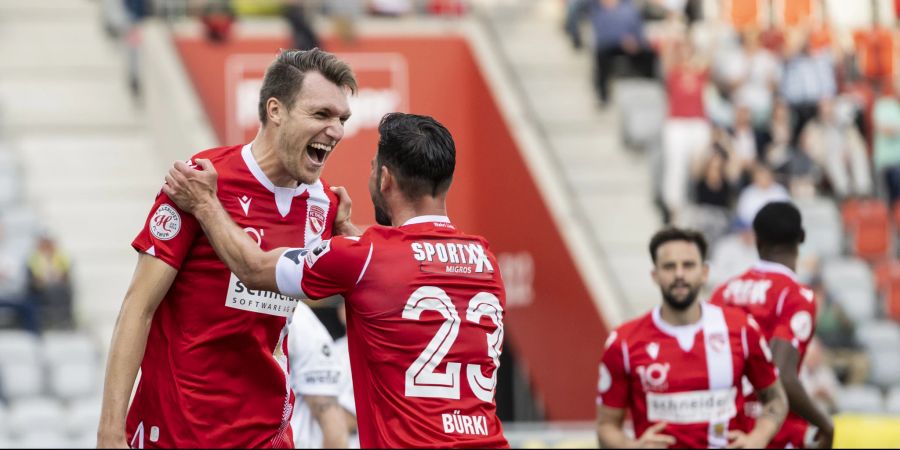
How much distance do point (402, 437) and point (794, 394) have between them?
322 cm

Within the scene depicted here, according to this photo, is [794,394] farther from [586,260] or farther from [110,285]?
[110,285]

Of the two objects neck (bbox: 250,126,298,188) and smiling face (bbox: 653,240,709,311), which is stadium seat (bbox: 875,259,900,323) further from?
neck (bbox: 250,126,298,188)

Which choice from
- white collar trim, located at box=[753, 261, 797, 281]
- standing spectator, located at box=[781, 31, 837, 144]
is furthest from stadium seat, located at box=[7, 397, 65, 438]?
standing spectator, located at box=[781, 31, 837, 144]

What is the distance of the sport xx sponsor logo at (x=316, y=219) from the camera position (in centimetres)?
632

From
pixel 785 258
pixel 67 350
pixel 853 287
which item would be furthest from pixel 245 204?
pixel 853 287

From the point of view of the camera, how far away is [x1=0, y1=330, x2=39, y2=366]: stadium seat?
48.8 feet

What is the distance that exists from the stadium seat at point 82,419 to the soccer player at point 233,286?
7.01 metres

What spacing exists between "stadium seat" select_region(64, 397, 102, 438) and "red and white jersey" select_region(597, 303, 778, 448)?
603cm

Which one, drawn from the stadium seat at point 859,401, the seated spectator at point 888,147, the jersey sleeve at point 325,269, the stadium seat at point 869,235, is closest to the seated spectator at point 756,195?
the stadium seat at point 869,235

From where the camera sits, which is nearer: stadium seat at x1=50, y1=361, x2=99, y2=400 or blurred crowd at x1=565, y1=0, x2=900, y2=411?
stadium seat at x1=50, y1=361, x2=99, y2=400

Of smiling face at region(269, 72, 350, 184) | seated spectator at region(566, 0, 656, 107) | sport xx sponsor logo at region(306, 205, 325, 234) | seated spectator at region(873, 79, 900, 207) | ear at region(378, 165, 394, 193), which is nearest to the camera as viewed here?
ear at region(378, 165, 394, 193)

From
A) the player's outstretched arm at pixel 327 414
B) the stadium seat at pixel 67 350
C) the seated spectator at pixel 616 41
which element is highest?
the seated spectator at pixel 616 41

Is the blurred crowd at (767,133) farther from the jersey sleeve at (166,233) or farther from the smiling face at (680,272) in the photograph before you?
the jersey sleeve at (166,233)

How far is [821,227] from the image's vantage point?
58.4 feet
